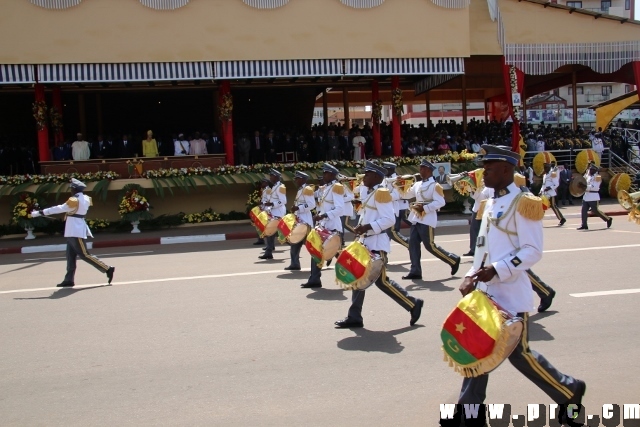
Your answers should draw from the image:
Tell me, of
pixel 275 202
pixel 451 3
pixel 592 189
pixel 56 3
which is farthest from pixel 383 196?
pixel 451 3

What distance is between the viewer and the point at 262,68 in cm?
2173

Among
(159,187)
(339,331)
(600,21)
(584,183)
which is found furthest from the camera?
(600,21)

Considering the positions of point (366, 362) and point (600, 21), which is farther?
point (600, 21)

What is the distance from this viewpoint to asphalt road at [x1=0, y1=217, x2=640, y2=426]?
18.0ft

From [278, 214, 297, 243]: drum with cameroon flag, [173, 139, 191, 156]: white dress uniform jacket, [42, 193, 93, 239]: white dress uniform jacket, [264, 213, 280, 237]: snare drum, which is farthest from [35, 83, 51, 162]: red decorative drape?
[278, 214, 297, 243]: drum with cameroon flag

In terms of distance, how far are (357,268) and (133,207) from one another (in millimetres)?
13532

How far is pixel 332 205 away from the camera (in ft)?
34.7

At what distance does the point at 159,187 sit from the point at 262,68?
16.6ft

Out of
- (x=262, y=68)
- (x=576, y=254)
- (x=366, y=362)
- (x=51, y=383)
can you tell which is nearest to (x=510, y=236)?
(x=366, y=362)

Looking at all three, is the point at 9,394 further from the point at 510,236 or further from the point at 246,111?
the point at 246,111

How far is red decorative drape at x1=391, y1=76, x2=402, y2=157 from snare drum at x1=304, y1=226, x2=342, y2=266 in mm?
14399

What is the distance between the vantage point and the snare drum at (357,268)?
7379 mm

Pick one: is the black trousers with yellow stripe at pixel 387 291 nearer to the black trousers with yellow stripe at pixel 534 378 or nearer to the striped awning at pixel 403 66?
the black trousers with yellow stripe at pixel 534 378

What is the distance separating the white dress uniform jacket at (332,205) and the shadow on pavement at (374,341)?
9.11 ft
